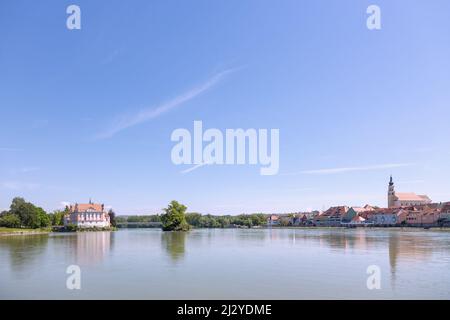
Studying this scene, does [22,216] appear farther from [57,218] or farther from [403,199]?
[403,199]

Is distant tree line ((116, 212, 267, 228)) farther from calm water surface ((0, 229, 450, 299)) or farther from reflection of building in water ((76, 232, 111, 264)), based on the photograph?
calm water surface ((0, 229, 450, 299))

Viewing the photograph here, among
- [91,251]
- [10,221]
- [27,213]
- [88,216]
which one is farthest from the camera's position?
[88,216]

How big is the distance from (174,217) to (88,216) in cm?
3232

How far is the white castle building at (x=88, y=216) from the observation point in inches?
4156

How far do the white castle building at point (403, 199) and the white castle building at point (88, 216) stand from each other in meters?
90.7

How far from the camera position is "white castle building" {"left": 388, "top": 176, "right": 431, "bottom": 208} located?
457ft

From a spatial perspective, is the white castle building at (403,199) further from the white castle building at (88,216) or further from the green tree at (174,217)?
the white castle building at (88,216)

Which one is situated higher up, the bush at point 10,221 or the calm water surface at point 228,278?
the calm water surface at point 228,278

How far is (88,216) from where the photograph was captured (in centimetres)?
10706

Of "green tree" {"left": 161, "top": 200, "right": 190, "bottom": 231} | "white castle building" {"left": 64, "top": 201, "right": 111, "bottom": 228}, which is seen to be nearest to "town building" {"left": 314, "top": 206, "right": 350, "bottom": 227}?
"green tree" {"left": 161, "top": 200, "right": 190, "bottom": 231}

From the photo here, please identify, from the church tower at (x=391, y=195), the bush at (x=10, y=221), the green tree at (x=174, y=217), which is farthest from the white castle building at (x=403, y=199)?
the bush at (x=10, y=221)

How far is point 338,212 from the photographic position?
5517 inches

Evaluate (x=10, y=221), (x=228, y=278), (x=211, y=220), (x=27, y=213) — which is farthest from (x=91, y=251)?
(x=211, y=220)
